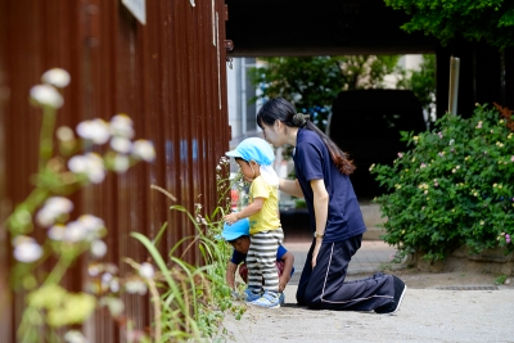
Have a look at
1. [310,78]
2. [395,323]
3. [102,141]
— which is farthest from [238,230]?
[310,78]

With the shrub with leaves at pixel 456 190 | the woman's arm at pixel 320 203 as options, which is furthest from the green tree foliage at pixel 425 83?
the woman's arm at pixel 320 203

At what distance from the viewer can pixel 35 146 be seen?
275 centimetres

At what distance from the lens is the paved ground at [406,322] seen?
20.1ft

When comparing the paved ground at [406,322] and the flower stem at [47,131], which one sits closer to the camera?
the flower stem at [47,131]

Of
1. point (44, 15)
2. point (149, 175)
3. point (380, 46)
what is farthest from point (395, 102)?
point (44, 15)

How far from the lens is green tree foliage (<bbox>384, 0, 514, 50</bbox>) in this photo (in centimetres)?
1138

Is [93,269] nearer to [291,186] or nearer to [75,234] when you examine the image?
[75,234]

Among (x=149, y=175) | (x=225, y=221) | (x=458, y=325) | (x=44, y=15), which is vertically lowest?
(x=458, y=325)

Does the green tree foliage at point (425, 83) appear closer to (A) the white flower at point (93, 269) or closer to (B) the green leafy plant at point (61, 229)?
(B) the green leafy plant at point (61, 229)

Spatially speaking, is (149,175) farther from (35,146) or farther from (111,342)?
(35,146)

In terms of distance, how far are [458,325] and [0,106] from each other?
4.70 meters

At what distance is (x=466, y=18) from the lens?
1195cm

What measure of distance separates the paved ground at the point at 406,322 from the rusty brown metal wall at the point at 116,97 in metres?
0.69

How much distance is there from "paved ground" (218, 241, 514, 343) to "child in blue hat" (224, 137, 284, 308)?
190 mm
